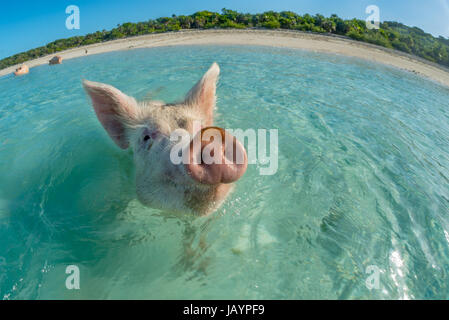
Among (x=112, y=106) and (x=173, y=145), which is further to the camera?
(x=112, y=106)

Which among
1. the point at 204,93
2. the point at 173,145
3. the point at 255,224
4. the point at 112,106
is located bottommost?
the point at 255,224

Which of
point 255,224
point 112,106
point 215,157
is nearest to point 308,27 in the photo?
point 112,106

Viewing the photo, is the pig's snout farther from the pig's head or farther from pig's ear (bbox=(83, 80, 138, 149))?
pig's ear (bbox=(83, 80, 138, 149))

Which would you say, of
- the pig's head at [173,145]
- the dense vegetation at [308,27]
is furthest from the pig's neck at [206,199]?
the dense vegetation at [308,27]

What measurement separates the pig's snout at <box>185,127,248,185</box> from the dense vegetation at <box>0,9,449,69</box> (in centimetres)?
3096

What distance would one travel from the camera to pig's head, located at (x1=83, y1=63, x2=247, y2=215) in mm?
1542

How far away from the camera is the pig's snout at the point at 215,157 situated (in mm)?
1498

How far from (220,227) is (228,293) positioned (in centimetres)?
77

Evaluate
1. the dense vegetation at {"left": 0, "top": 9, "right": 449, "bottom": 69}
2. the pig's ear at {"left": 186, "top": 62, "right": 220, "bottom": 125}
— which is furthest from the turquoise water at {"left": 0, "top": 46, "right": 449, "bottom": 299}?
the dense vegetation at {"left": 0, "top": 9, "right": 449, "bottom": 69}

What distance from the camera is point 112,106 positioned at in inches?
122

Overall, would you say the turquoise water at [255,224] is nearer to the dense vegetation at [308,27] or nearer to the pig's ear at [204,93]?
the pig's ear at [204,93]

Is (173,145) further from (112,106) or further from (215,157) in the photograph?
(112,106)

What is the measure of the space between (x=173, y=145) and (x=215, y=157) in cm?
67
